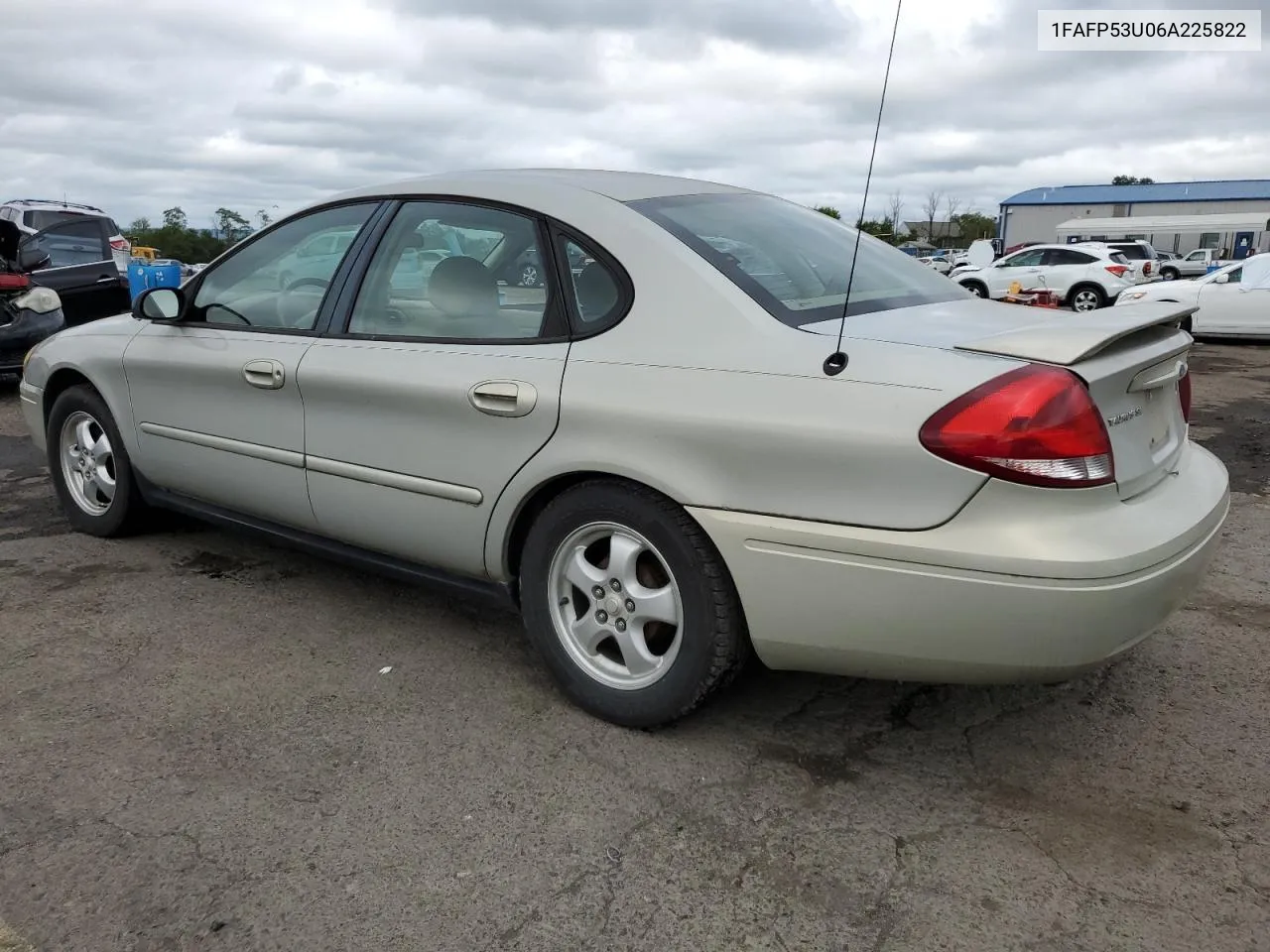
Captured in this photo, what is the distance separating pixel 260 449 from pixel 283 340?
39 centimetres

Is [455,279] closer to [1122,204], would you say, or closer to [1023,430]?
[1023,430]

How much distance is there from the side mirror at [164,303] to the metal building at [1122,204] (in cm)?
7617

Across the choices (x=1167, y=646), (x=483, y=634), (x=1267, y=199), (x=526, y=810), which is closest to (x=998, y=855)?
(x=526, y=810)

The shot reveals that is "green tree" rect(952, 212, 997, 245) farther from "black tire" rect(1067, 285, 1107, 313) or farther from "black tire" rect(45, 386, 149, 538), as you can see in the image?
"black tire" rect(45, 386, 149, 538)

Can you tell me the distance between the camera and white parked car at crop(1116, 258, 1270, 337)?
14.1m

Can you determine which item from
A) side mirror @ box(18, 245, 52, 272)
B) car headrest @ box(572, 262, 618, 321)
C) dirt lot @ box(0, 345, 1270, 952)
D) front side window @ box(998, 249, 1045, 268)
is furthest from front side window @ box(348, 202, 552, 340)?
front side window @ box(998, 249, 1045, 268)

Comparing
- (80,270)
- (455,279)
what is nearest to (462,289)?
(455,279)

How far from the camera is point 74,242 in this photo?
10.9 metres

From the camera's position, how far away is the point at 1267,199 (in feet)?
232

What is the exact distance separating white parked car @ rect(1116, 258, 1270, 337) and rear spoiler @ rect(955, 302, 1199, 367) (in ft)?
42.5

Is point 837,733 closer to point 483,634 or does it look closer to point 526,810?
point 526,810

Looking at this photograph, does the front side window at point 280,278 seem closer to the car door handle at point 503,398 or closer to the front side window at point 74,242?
the car door handle at point 503,398

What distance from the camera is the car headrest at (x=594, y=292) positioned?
9.27ft

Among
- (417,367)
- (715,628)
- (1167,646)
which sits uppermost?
(417,367)
